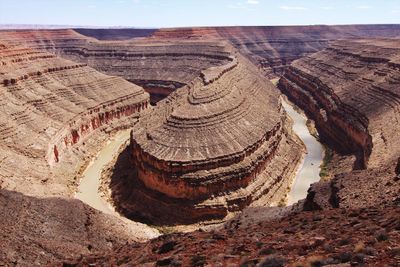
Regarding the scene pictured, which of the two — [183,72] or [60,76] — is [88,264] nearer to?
[60,76]

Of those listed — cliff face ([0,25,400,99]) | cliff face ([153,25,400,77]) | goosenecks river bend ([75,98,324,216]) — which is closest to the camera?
goosenecks river bend ([75,98,324,216])

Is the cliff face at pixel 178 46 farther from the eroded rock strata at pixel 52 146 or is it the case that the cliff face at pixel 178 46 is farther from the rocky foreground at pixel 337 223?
the rocky foreground at pixel 337 223

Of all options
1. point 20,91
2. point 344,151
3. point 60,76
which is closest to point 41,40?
point 60,76

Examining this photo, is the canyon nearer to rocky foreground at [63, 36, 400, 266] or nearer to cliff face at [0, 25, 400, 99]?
rocky foreground at [63, 36, 400, 266]

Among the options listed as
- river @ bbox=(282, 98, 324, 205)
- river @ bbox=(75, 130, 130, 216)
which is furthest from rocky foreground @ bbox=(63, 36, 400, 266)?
river @ bbox=(75, 130, 130, 216)

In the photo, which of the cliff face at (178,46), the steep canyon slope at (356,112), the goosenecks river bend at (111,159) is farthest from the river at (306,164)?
the cliff face at (178,46)
